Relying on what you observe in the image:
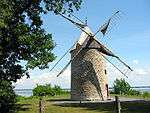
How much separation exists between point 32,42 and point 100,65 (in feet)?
69.4

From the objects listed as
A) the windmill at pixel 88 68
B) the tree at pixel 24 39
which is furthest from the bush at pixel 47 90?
the tree at pixel 24 39

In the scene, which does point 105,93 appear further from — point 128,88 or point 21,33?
point 21,33

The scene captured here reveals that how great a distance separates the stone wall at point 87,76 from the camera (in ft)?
180

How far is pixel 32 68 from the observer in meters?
37.6

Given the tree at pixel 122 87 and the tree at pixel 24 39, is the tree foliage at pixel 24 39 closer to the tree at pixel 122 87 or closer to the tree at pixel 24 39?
the tree at pixel 24 39

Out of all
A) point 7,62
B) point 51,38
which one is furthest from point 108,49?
point 7,62

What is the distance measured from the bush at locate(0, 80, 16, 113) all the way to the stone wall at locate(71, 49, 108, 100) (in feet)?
65.3

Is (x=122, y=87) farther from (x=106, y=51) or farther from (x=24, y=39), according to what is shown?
(x=24, y=39)

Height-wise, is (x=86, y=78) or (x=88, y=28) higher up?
(x=88, y=28)

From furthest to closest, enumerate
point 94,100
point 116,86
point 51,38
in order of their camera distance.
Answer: point 116,86 < point 94,100 < point 51,38

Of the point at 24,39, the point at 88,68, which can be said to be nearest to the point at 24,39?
the point at 24,39

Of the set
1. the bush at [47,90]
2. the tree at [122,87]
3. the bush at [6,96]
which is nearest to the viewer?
the bush at [6,96]

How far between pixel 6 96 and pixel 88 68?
846 inches

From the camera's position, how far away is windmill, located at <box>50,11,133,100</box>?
55.0m
